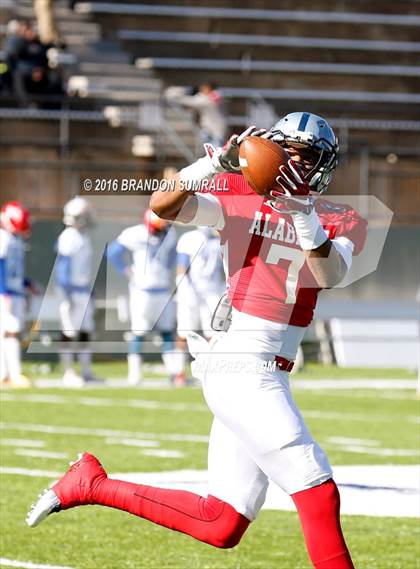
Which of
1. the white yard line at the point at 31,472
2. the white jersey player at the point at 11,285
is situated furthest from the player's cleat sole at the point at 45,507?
the white jersey player at the point at 11,285

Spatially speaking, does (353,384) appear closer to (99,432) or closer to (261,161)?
(99,432)

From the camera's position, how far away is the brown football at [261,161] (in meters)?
4.41

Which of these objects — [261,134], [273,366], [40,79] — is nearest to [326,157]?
[261,134]

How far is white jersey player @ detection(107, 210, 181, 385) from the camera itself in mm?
14156

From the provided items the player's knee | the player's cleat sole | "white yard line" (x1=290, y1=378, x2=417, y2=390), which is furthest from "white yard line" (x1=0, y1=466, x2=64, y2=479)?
"white yard line" (x1=290, y1=378, x2=417, y2=390)

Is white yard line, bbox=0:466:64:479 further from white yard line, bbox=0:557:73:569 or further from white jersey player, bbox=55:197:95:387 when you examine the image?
white jersey player, bbox=55:197:95:387

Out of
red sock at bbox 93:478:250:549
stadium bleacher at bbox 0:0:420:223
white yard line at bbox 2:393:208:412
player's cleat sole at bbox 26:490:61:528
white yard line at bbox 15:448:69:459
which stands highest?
red sock at bbox 93:478:250:549

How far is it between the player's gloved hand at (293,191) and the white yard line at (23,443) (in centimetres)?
589

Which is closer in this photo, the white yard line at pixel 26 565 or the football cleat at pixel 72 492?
the football cleat at pixel 72 492

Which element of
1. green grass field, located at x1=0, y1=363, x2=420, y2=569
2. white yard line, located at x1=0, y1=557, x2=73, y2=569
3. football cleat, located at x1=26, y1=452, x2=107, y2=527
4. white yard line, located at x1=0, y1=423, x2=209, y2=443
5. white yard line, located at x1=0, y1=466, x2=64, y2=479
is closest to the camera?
football cleat, located at x1=26, y1=452, x2=107, y2=527

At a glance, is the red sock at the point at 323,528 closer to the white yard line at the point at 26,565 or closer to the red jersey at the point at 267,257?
the red jersey at the point at 267,257

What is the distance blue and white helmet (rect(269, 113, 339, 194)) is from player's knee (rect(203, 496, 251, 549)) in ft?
3.65

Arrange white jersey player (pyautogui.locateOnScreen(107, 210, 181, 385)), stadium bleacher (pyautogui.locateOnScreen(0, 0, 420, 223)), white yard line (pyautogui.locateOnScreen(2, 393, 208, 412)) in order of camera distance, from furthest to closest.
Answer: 1. stadium bleacher (pyautogui.locateOnScreen(0, 0, 420, 223))
2. white jersey player (pyautogui.locateOnScreen(107, 210, 181, 385))
3. white yard line (pyautogui.locateOnScreen(2, 393, 208, 412))

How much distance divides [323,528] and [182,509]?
632mm
